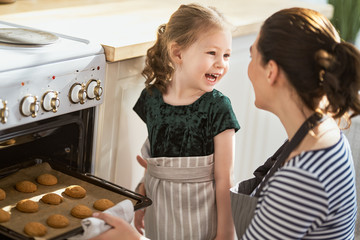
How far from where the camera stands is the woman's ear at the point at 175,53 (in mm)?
1738

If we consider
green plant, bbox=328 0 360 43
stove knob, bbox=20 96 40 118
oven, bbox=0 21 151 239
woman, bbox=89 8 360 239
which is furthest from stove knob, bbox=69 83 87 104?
green plant, bbox=328 0 360 43

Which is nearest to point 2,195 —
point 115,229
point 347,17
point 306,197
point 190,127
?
point 115,229

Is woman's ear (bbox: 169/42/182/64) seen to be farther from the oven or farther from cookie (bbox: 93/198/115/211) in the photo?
cookie (bbox: 93/198/115/211)

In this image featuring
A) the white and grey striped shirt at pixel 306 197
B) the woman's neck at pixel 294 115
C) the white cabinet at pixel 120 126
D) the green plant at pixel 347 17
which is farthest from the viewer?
the green plant at pixel 347 17

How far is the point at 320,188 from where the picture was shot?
1.27 metres

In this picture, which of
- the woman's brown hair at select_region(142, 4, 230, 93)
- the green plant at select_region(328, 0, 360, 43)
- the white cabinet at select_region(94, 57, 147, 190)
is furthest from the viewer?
the green plant at select_region(328, 0, 360, 43)

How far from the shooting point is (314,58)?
1.30 metres

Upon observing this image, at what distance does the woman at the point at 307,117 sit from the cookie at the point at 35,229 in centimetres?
46

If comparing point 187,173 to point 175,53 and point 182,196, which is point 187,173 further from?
point 175,53

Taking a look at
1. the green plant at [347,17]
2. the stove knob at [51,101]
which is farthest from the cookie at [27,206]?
the green plant at [347,17]

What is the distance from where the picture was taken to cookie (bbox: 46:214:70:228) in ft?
4.75

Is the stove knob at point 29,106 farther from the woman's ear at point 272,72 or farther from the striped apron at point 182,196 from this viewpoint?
the woman's ear at point 272,72

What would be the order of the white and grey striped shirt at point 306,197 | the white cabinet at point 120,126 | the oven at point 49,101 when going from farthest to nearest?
the white cabinet at point 120,126
the oven at point 49,101
the white and grey striped shirt at point 306,197

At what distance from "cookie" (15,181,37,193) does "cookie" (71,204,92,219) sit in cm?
15
